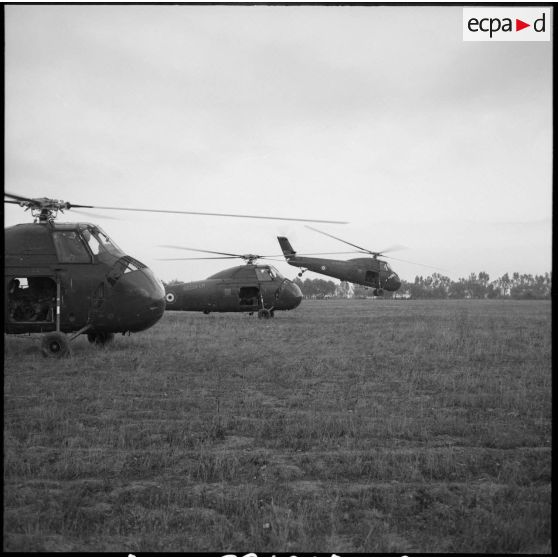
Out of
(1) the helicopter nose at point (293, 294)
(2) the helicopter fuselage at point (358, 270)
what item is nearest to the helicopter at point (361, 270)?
(2) the helicopter fuselage at point (358, 270)

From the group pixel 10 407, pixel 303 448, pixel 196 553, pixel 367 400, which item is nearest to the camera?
pixel 196 553

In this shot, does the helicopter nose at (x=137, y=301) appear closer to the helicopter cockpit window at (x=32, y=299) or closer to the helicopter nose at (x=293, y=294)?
the helicopter cockpit window at (x=32, y=299)

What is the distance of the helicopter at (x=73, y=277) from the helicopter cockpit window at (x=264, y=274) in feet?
37.9

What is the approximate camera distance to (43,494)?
373 centimetres

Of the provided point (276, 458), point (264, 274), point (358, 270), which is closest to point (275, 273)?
point (264, 274)

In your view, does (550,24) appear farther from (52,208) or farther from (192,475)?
(52,208)

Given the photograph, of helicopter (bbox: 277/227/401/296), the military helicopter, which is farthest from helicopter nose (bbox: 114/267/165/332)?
helicopter (bbox: 277/227/401/296)

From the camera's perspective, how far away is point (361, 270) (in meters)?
33.2

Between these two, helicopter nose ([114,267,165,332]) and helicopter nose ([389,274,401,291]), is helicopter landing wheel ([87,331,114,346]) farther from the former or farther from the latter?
helicopter nose ([389,274,401,291])

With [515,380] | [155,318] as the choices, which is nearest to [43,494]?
[515,380]

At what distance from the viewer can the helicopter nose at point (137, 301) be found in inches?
428

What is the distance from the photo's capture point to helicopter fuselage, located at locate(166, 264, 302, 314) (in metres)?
22.5

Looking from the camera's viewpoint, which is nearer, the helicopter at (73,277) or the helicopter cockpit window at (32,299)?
the helicopter at (73,277)

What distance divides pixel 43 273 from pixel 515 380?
910cm
